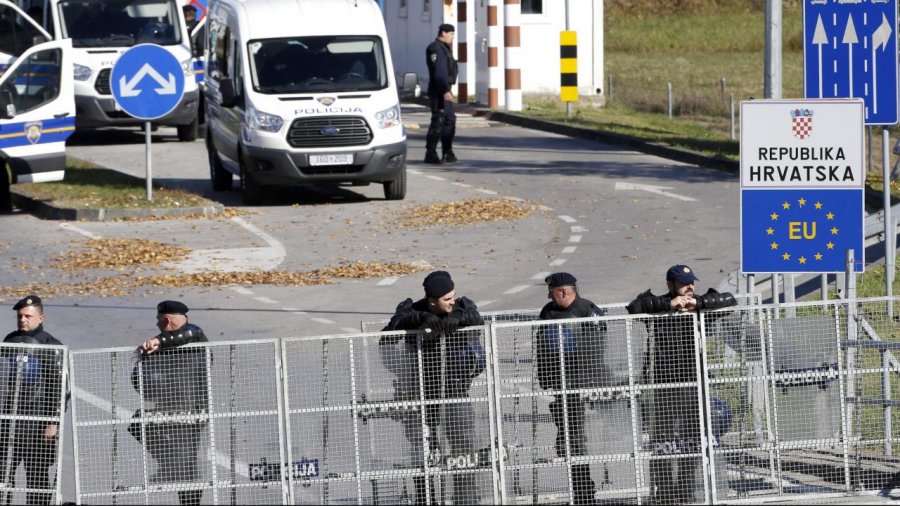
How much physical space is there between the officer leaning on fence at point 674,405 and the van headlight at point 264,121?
44.0ft

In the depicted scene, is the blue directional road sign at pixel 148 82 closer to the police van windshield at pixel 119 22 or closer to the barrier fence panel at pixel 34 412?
the police van windshield at pixel 119 22

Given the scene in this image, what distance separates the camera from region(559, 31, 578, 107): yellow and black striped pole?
31.0 m

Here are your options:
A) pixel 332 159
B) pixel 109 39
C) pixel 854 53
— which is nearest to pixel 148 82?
pixel 332 159

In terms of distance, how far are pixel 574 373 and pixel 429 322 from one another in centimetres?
80

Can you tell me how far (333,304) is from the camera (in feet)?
50.3

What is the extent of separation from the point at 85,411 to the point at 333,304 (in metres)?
6.80

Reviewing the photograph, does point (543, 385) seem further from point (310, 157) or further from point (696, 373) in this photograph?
point (310, 157)

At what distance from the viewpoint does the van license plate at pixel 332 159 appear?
21688mm

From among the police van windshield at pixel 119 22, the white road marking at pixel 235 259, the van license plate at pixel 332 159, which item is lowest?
the white road marking at pixel 235 259

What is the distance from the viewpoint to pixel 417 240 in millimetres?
19000

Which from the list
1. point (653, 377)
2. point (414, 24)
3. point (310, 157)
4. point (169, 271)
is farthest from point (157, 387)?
point (414, 24)

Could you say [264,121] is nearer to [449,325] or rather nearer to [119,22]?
[119,22]

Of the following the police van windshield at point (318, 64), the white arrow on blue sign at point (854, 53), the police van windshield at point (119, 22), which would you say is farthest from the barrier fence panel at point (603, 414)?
the police van windshield at point (119, 22)

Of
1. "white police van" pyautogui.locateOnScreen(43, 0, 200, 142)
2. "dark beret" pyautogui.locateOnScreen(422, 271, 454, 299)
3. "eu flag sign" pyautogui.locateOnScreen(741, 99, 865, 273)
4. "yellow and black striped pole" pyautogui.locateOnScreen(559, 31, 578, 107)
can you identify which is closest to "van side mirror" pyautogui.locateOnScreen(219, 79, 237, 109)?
"white police van" pyautogui.locateOnScreen(43, 0, 200, 142)
